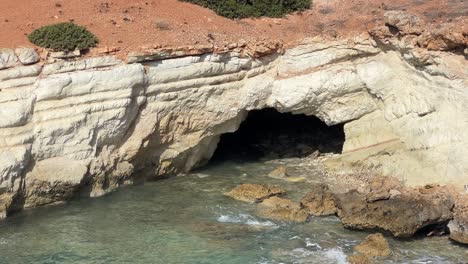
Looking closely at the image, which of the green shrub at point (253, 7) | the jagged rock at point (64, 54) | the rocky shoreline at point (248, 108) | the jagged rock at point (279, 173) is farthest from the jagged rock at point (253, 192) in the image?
the green shrub at point (253, 7)

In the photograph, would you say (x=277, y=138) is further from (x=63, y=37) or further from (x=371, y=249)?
(x=371, y=249)

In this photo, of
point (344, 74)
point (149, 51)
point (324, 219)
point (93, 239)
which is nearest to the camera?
point (93, 239)

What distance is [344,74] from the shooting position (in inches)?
964

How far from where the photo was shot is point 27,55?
21344 mm

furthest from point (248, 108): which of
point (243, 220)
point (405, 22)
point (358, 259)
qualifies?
point (358, 259)

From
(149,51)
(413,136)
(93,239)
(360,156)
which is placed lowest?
(93,239)

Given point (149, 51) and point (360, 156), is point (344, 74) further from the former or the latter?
point (149, 51)

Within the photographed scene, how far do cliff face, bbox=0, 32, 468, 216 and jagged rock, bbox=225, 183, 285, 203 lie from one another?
9.90 feet

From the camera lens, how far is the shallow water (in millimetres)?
18031

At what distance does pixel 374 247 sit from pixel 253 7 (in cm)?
1327

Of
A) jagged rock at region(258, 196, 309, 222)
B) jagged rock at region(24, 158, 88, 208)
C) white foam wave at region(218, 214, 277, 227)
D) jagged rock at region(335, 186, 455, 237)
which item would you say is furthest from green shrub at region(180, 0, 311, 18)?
jagged rock at region(335, 186, 455, 237)

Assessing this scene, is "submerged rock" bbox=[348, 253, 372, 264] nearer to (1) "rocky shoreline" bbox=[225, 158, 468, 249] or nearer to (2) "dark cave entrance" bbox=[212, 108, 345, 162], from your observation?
(1) "rocky shoreline" bbox=[225, 158, 468, 249]

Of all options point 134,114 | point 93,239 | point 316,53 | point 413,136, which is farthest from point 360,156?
point 93,239

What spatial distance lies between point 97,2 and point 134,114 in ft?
19.1
